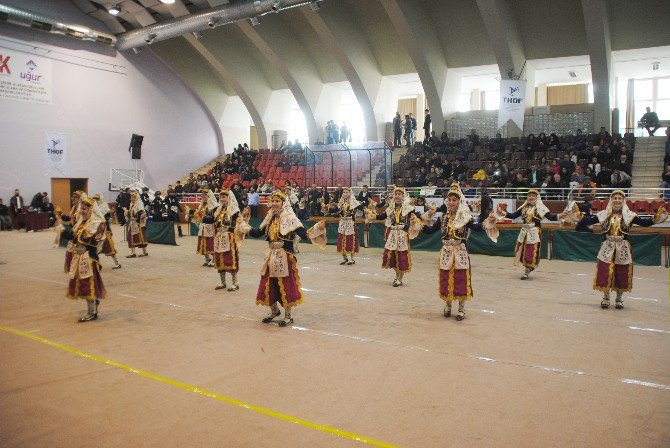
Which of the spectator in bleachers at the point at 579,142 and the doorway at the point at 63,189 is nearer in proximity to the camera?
the spectator in bleachers at the point at 579,142

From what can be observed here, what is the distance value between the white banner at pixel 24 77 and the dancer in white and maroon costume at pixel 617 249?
23.7 meters

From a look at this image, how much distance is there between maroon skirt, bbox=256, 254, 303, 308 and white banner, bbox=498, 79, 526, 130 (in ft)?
51.4

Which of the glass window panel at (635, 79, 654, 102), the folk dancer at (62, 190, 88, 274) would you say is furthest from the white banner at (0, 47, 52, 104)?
the glass window panel at (635, 79, 654, 102)

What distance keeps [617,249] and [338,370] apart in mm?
5265

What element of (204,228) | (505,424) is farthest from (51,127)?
(505,424)

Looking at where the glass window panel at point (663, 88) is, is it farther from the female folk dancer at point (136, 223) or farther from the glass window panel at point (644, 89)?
the female folk dancer at point (136, 223)

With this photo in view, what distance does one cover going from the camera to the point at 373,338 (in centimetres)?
666

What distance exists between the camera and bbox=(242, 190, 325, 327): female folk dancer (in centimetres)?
709

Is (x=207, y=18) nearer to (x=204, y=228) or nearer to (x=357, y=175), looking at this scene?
(x=357, y=175)

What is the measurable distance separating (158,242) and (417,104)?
1911 centimetres

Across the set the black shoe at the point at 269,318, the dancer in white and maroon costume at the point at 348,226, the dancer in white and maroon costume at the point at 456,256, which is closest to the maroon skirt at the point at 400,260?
the dancer in white and maroon costume at the point at 456,256

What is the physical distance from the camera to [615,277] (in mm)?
8281

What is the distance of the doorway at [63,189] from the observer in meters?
24.5

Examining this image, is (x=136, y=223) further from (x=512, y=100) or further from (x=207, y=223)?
(x=512, y=100)
